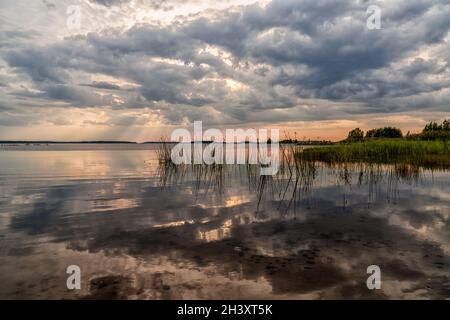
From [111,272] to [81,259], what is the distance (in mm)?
833

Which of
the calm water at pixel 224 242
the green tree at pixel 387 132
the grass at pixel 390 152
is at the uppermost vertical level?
the green tree at pixel 387 132

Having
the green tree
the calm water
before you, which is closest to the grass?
the calm water

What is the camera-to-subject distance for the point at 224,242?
6219 millimetres

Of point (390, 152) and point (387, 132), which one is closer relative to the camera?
point (390, 152)

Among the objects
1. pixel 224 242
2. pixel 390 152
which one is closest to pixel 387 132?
pixel 390 152

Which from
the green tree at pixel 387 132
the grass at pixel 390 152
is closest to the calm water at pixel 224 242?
the grass at pixel 390 152

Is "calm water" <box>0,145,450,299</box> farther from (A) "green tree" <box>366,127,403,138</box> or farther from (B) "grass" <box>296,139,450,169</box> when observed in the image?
(A) "green tree" <box>366,127,403,138</box>

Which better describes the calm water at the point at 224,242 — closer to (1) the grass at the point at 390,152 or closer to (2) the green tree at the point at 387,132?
(1) the grass at the point at 390,152

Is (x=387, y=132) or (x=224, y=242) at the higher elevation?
(x=387, y=132)

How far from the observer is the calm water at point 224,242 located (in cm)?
445

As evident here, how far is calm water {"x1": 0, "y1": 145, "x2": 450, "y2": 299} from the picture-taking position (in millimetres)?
4445

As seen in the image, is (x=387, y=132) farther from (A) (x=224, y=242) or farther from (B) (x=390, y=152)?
(A) (x=224, y=242)
